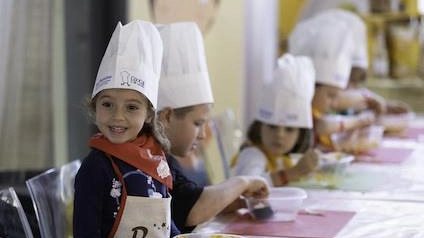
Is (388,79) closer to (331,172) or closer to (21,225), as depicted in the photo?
(331,172)

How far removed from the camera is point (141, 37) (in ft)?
6.13

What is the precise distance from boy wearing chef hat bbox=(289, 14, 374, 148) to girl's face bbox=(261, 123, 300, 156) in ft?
1.57

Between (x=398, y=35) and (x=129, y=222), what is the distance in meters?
4.03

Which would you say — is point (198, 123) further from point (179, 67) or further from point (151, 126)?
point (151, 126)

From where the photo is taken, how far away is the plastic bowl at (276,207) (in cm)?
216

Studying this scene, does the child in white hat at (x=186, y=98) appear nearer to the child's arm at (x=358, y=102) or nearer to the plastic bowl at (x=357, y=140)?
the plastic bowl at (x=357, y=140)

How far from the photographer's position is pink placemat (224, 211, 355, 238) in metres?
2.06

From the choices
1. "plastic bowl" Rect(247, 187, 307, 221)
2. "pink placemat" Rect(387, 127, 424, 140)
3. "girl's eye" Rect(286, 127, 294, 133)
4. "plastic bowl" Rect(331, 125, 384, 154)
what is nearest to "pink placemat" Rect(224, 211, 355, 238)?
"plastic bowl" Rect(247, 187, 307, 221)

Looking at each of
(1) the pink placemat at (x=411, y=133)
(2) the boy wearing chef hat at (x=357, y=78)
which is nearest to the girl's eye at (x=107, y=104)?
(2) the boy wearing chef hat at (x=357, y=78)

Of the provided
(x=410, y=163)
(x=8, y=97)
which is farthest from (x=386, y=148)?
(x=8, y=97)

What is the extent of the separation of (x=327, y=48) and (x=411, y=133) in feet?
2.07

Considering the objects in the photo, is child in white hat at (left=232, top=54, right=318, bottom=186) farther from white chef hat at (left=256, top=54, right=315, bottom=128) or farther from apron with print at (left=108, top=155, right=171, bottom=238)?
apron with print at (left=108, top=155, right=171, bottom=238)

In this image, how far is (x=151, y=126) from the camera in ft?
6.42

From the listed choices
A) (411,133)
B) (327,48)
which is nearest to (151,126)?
(327,48)
